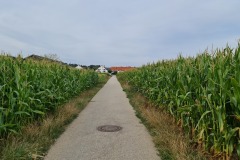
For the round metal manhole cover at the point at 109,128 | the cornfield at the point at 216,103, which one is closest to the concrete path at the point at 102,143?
the round metal manhole cover at the point at 109,128

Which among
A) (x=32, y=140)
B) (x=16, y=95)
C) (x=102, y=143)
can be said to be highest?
(x=16, y=95)

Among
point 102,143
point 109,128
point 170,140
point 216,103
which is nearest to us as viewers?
point 216,103

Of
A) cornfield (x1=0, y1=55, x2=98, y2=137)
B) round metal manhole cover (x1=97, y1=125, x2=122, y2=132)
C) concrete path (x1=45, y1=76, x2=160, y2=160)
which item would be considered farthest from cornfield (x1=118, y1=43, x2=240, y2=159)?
cornfield (x1=0, y1=55, x2=98, y2=137)

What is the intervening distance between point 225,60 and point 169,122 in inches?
123

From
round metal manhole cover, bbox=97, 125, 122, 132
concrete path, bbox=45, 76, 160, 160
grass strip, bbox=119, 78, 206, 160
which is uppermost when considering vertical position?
grass strip, bbox=119, 78, 206, 160

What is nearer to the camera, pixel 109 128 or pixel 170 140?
pixel 170 140

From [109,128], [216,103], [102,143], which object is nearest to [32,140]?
[102,143]

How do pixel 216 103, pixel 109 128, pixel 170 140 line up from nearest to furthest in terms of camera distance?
pixel 216 103 → pixel 170 140 → pixel 109 128

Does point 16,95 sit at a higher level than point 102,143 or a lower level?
higher

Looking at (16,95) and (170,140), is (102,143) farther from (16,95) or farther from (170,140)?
(16,95)

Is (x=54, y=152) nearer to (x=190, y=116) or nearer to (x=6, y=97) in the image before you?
(x=6, y=97)

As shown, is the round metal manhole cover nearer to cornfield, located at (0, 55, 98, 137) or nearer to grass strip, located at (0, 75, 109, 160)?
grass strip, located at (0, 75, 109, 160)

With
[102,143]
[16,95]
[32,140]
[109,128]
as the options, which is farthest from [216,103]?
[16,95]

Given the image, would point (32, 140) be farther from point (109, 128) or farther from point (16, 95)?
point (109, 128)
